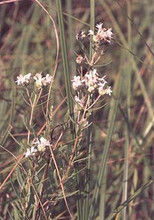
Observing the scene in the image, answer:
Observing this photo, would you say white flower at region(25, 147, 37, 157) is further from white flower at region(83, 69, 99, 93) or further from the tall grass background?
white flower at region(83, 69, 99, 93)

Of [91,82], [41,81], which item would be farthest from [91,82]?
[41,81]

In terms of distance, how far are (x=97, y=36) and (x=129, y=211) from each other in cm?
61

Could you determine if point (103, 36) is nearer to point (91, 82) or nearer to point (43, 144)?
point (91, 82)

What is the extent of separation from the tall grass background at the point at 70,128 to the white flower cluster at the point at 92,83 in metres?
0.07

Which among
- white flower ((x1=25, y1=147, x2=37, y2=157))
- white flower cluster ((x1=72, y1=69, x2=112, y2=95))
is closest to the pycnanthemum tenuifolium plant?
white flower cluster ((x1=72, y1=69, x2=112, y2=95))

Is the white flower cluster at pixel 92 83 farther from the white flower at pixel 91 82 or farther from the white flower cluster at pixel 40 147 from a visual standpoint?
the white flower cluster at pixel 40 147

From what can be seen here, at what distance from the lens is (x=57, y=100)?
1.88 m

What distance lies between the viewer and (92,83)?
99 centimetres

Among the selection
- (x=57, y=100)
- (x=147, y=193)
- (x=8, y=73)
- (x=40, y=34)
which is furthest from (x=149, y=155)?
(x=40, y=34)

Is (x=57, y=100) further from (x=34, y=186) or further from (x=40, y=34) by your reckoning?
(x=34, y=186)

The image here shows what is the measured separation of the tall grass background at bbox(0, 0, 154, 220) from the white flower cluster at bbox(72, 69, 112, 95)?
2.6 inches

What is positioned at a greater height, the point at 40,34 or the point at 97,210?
the point at 40,34

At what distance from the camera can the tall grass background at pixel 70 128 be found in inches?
43.1

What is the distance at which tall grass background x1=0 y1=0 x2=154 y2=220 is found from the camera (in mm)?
1094
